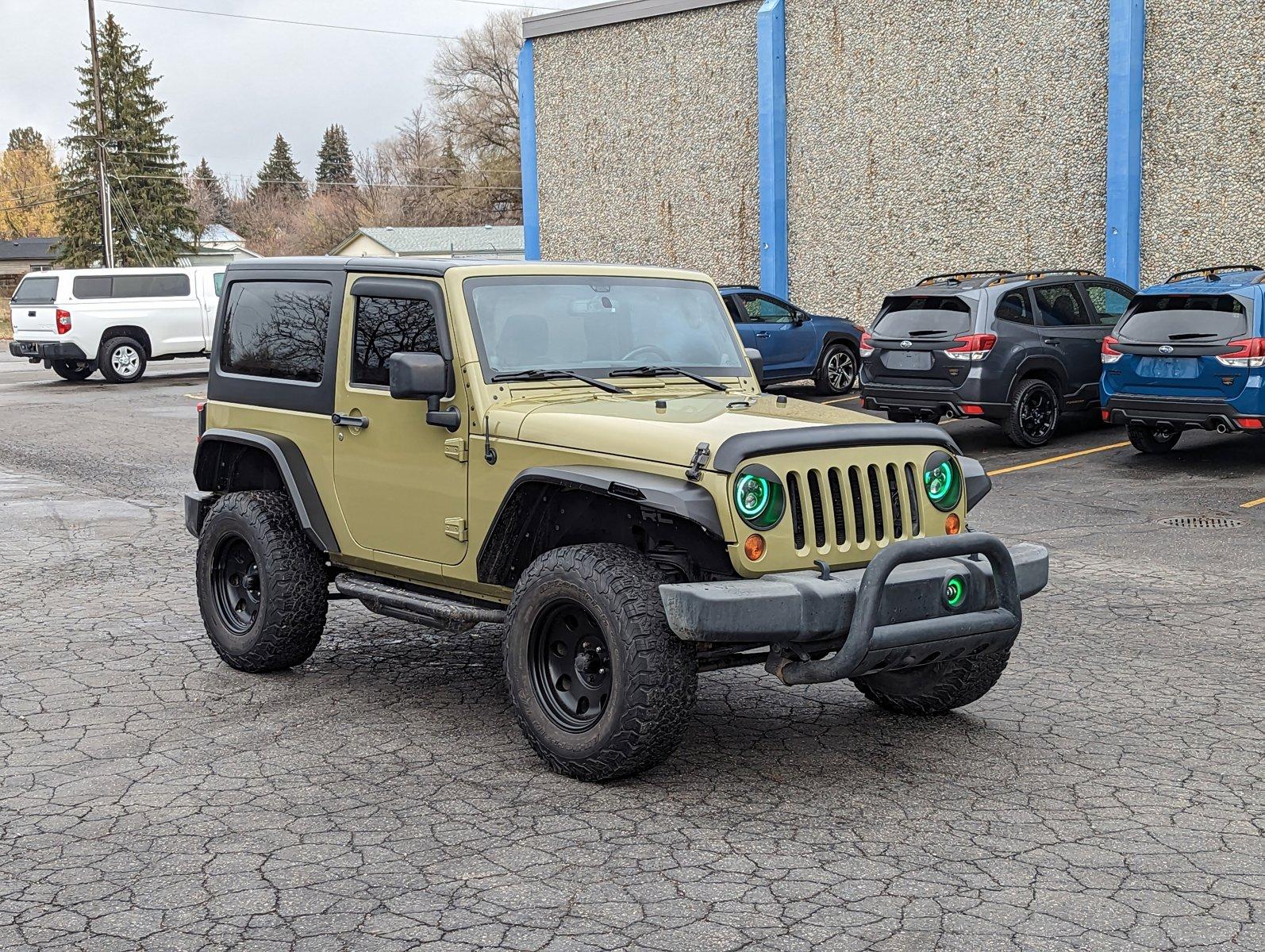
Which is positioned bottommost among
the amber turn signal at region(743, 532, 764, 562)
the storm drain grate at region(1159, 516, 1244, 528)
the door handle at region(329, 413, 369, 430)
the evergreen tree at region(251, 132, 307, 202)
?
the storm drain grate at region(1159, 516, 1244, 528)

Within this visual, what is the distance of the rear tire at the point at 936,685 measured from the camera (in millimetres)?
5875

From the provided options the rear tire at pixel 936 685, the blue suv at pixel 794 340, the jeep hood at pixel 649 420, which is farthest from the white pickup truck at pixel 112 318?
the rear tire at pixel 936 685

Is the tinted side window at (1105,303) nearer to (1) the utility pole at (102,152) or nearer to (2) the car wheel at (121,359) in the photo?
(2) the car wheel at (121,359)

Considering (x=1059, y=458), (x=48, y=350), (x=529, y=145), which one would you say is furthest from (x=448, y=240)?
(x=1059, y=458)

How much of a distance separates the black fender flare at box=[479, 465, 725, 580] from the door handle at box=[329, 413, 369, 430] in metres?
0.96

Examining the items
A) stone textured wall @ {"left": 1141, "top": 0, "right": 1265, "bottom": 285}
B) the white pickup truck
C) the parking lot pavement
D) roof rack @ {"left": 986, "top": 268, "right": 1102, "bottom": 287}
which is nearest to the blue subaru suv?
roof rack @ {"left": 986, "top": 268, "right": 1102, "bottom": 287}

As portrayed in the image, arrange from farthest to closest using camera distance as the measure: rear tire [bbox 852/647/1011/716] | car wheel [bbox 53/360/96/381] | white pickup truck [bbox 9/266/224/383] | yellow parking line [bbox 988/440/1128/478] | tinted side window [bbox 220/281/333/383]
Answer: car wheel [bbox 53/360/96/381], white pickup truck [bbox 9/266/224/383], yellow parking line [bbox 988/440/1128/478], tinted side window [bbox 220/281/333/383], rear tire [bbox 852/647/1011/716]

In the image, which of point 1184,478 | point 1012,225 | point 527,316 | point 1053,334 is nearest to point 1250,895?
point 527,316

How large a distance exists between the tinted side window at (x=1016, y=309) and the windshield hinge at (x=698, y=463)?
1031 cm

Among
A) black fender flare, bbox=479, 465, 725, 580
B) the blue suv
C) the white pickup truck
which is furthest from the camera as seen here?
the white pickup truck

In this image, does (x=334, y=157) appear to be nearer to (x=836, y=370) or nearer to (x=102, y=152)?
(x=102, y=152)

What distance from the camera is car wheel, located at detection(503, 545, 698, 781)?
5.00 m

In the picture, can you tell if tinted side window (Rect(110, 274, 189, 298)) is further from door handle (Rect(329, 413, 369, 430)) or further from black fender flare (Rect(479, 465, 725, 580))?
black fender flare (Rect(479, 465, 725, 580))

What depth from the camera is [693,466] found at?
16.6 ft
